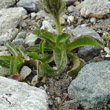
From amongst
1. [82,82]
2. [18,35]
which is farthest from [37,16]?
[82,82]

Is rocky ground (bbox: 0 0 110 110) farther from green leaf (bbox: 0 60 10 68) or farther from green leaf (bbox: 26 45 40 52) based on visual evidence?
green leaf (bbox: 26 45 40 52)

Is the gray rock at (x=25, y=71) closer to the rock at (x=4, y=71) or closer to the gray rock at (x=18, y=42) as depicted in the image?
the rock at (x=4, y=71)

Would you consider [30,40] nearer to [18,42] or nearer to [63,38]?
[18,42]

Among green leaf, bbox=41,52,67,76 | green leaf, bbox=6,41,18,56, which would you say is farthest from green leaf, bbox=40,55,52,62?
green leaf, bbox=6,41,18,56

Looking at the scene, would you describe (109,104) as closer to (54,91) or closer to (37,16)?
(54,91)

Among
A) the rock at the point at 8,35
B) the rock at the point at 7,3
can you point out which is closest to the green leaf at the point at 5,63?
the rock at the point at 8,35
